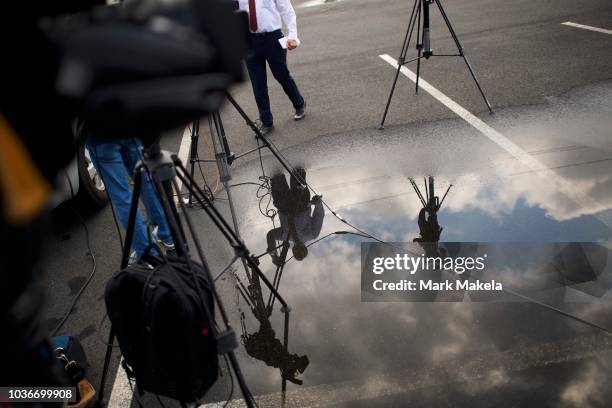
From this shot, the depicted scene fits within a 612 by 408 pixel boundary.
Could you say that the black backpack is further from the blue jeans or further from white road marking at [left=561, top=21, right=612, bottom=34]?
white road marking at [left=561, top=21, right=612, bottom=34]

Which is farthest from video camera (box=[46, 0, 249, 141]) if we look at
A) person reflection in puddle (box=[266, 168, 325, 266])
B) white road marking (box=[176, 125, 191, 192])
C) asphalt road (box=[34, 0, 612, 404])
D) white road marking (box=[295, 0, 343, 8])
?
white road marking (box=[295, 0, 343, 8])

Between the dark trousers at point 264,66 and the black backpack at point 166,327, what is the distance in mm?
3557

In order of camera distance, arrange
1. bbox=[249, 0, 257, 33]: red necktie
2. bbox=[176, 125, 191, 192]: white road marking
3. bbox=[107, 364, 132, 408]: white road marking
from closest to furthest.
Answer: bbox=[107, 364, 132, 408]: white road marking, bbox=[249, 0, 257, 33]: red necktie, bbox=[176, 125, 191, 192]: white road marking

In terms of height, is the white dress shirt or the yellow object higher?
the yellow object

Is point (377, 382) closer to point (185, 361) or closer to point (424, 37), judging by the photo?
point (185, 361)

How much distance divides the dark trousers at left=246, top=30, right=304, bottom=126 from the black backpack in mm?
3557

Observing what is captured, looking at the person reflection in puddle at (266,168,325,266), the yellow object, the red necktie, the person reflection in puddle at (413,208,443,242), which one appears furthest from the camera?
the red necktie

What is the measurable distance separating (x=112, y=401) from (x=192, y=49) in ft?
7.83

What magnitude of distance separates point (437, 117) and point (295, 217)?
7.79ft

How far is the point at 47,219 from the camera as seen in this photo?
1.06 metres

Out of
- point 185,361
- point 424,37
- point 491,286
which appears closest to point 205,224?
point 185,361

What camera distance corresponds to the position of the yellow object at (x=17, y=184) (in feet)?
2.94

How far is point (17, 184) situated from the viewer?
92 cm

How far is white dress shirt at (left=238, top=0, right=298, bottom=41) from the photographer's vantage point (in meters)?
5.07
